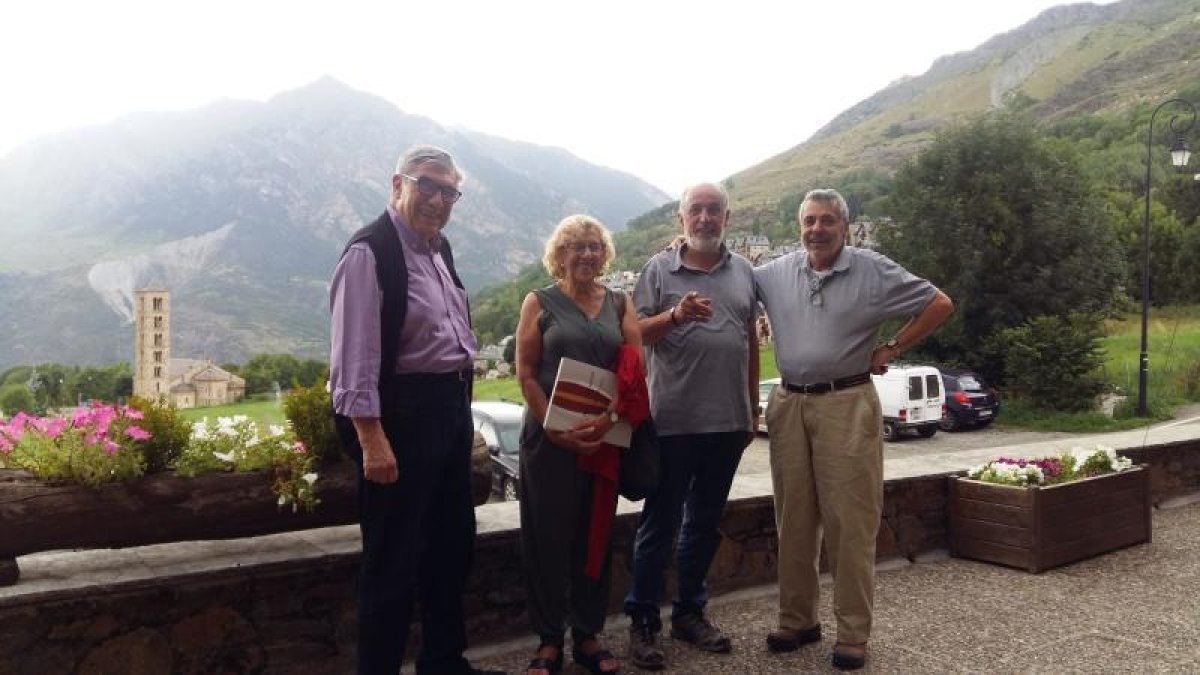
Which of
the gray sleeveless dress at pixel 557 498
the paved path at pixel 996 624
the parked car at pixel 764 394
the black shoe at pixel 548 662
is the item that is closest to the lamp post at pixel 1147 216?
the parked car at pixel 764 394

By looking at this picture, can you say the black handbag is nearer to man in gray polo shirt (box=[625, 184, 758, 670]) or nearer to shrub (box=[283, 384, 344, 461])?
man in gray polo shirt (box=[625, 184, 758, 670])

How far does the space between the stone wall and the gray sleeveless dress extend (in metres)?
0.44

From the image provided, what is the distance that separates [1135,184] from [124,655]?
243 feet

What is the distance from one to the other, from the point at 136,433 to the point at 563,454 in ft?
4.82

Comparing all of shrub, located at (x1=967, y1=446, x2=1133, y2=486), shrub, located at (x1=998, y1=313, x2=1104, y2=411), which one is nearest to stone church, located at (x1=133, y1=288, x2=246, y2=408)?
shrub, located at (x1=998, y1=313, x2=1104, y2=411)

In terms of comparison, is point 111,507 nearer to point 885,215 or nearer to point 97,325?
point 885,215

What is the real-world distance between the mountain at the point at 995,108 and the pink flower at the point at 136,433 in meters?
61.7

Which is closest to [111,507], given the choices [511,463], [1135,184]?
[511,463]

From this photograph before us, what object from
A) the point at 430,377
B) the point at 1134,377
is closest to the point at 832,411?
the point at 430,377

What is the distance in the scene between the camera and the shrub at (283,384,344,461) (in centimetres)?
327

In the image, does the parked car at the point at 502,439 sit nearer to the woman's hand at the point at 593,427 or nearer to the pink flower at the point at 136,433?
the woman's hand at the point at 593,427

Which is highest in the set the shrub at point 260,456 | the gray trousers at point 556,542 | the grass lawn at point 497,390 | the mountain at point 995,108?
the mountain at point 995,108

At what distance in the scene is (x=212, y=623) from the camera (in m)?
3.01

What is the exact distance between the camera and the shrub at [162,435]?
3000 mm
